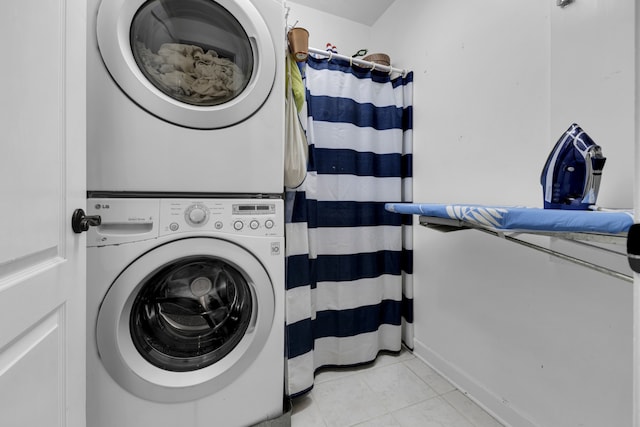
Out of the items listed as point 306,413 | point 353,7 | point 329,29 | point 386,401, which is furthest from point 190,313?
point 353,7

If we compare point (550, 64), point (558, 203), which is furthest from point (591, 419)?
point (550, 64)

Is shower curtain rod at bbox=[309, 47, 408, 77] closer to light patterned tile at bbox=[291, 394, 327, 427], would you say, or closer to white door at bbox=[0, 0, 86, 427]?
white door at bbox=[0, 0, 86, 427]

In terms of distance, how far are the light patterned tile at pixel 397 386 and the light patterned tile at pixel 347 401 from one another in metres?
0.04

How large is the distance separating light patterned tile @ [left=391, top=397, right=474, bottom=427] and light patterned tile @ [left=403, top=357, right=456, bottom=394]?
0.09 m

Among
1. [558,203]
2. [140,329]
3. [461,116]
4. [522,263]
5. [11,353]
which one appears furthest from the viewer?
[461,116]

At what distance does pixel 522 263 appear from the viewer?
1013 millimetres

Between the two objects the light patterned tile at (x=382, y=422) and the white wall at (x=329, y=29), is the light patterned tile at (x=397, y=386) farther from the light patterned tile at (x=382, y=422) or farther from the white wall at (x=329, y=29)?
the white wall at (x=329, y=29)

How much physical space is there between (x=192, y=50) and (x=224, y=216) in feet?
1.95

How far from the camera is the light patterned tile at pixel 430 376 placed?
1291 mm

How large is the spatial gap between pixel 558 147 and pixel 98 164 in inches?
53.8

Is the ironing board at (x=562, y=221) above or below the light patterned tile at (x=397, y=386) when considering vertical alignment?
above

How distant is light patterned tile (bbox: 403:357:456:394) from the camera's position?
129 cm

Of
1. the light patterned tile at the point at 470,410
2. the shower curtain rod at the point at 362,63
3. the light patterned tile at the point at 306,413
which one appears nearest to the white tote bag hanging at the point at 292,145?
the shower curtain rod at the point at 362,63

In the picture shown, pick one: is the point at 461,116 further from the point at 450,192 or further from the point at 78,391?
the point at 78,391
